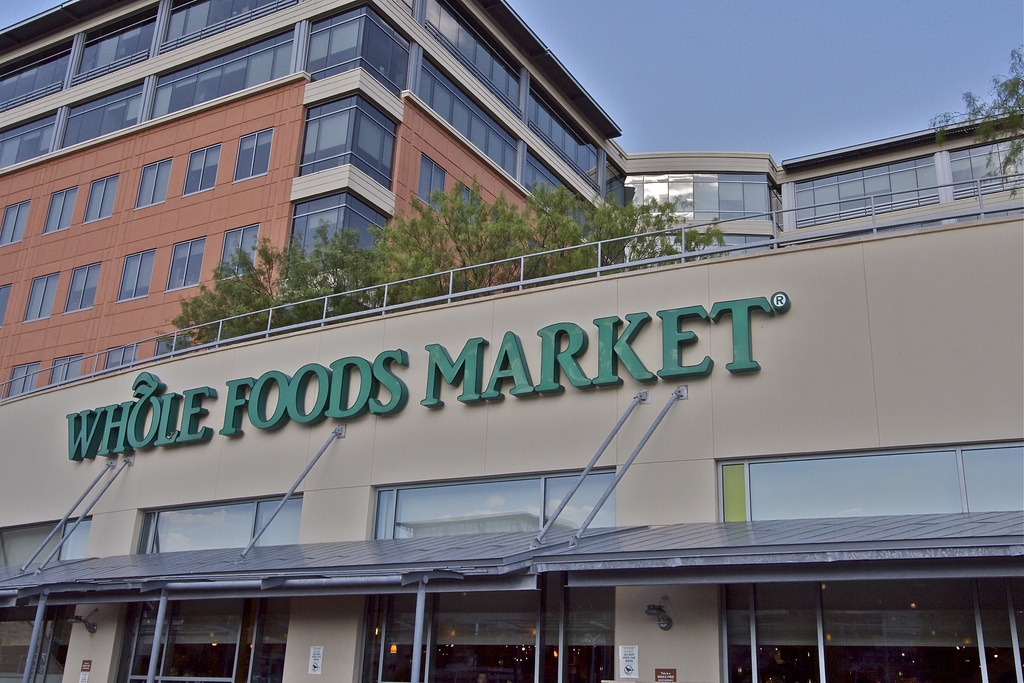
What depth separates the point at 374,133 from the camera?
32781mm

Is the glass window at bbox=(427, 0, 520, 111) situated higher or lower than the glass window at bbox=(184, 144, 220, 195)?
higher

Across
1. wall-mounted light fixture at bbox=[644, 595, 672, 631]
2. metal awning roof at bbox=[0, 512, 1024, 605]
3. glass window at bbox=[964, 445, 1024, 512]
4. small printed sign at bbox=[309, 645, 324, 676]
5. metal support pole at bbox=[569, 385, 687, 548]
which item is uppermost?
metal support pole at bbox=[569, 385, 687, 548]

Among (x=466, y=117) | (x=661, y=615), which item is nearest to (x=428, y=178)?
(x=466, y=117)

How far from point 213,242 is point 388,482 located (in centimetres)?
1847

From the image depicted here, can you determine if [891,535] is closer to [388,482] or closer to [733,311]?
[733,311]

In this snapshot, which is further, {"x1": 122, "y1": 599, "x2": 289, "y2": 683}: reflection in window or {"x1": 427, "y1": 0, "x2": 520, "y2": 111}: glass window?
{"x1": 427, "y1": 0, "x2": 520, "y2": 111}: glass window

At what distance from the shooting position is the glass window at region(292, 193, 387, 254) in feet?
101

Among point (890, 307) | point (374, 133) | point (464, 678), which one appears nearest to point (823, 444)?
point (890, 307)

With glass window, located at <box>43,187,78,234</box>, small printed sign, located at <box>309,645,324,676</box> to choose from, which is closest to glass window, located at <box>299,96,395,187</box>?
glass window, located at <box>43,187,78,234</box>

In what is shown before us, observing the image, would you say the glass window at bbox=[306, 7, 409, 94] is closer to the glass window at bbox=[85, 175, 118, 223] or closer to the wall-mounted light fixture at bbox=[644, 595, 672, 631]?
the glass window at bbox=[85, 175, 118, 223]

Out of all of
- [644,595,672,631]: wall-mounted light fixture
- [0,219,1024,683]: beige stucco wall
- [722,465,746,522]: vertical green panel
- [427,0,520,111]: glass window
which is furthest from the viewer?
[427,0,520,111]: glass window

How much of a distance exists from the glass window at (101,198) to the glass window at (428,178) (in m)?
11.6

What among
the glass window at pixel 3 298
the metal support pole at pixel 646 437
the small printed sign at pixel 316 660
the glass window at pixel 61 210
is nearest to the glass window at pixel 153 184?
the glass window at pixel 61 210

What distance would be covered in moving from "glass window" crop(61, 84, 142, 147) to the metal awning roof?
24824 mm
